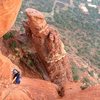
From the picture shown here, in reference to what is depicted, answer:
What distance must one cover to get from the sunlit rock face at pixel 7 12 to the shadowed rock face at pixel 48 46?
1130 centimetres

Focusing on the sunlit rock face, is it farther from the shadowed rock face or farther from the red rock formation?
the shadowed rock face

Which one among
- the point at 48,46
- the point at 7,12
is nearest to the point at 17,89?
the point at 7,12

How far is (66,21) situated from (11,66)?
62.9 m

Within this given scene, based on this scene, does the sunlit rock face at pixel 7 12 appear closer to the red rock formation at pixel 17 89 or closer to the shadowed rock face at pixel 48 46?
the red rock formation at pixel 17 89

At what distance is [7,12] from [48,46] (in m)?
13.3

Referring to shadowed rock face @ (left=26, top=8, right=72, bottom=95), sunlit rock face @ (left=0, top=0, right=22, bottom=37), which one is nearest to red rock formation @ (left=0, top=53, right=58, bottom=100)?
sunlit rock face @ (left=0, top=0, right=22, bottom=37)

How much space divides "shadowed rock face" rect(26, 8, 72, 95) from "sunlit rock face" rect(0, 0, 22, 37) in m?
11.3

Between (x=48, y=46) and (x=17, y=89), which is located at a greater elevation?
(x=17, y=89)

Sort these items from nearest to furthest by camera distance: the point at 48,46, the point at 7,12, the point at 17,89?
the point at 7,12, the point at 17,89, the point at 48,46

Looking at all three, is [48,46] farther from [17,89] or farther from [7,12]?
[7,12]

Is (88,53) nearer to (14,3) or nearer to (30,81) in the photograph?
(30,81)

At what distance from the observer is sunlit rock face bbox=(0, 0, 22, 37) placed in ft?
54.3

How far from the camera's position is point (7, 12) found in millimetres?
16984

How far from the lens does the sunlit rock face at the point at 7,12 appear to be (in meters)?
16.5
